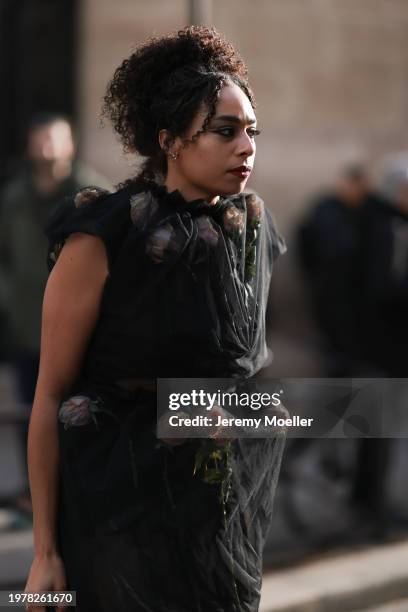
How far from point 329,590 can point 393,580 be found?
341 millimetres

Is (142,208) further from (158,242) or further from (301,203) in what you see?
(301,203)

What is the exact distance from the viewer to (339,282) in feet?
22.1

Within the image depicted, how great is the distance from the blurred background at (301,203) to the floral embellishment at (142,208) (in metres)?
0.37

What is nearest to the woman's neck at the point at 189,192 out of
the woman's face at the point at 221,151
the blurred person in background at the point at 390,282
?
the woman's face at the point at 221,151

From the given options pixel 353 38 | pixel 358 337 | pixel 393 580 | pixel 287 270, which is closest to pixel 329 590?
pixel 393 580

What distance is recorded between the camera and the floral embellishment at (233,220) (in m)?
2.79

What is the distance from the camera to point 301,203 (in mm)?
11703

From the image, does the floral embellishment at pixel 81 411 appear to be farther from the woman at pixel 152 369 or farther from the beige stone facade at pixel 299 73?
the beige stone facade at pixel 299 73

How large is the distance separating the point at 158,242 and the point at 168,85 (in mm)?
338

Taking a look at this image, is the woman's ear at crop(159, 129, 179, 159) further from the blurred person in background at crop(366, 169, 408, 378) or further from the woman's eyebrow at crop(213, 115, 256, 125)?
the blurred person in background at crop(366, 169, 408, 378)

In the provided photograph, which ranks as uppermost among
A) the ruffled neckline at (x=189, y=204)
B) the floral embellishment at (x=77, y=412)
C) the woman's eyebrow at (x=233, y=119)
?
the woman's eyebrow at (x=233, y=119)

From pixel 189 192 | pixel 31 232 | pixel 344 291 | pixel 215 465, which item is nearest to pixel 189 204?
pixel 189 192

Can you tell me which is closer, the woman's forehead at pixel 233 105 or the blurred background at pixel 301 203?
the woman's forehead at pixel 233 105

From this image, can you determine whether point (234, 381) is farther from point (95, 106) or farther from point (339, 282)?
point (95, 106)
